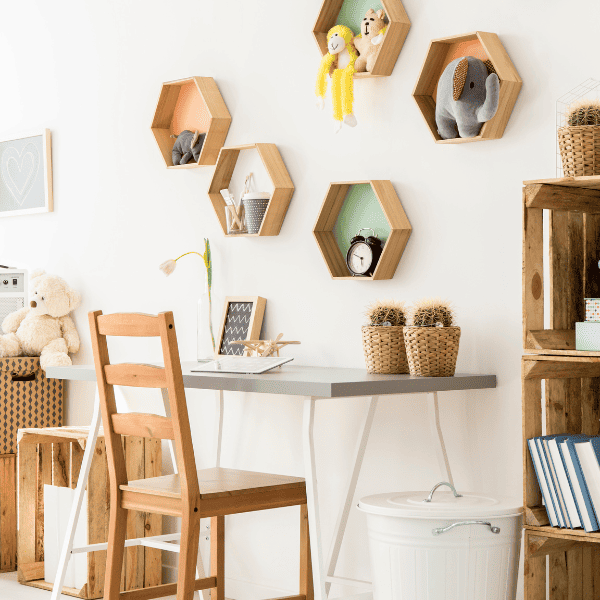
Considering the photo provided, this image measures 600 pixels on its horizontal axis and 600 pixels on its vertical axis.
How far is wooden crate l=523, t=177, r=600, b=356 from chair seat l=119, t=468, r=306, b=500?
0.76m

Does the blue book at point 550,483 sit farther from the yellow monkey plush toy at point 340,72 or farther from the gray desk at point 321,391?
the yellow monkey plush toy at point 340,72

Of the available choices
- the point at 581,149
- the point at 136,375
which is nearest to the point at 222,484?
the point at 136,375

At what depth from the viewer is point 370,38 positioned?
2.79 metres

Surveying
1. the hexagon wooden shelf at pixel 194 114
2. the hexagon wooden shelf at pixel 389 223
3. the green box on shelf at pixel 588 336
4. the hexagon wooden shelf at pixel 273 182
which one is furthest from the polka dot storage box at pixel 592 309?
the hexagon wooden shelf at pixel 194 114

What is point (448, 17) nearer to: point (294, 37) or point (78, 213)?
point (294, 37)

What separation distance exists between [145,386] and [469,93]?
3.67 ft

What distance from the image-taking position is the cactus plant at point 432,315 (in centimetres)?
248

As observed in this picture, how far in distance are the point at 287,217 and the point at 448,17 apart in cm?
81

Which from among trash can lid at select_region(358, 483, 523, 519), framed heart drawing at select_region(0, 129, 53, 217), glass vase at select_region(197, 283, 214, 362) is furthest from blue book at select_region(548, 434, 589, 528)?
framed heart drawing at select_region(0, 129, 53, 217)

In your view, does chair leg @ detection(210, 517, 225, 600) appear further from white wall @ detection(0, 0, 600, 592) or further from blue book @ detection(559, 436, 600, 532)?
blue book @ detection(559, 436, 600, 532)

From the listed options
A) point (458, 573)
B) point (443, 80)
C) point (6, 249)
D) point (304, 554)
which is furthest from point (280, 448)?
point (6, 249)

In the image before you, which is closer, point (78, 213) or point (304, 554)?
point (304, 554)

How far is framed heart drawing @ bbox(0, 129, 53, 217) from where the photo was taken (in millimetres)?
4008

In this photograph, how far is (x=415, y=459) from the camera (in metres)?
2.74
